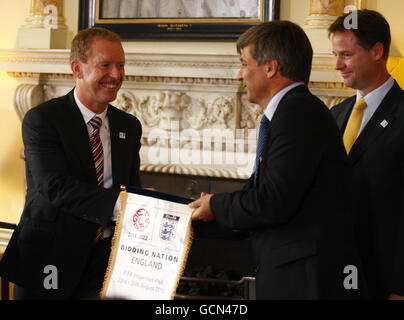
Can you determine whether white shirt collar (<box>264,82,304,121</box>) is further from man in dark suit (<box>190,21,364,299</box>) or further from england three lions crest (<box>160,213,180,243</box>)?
england three lions crest (<box>160,213,180,243</box>)

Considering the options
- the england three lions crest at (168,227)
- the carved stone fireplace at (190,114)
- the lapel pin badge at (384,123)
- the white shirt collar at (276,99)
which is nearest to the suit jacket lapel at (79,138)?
the england three lions crest at (168,227)

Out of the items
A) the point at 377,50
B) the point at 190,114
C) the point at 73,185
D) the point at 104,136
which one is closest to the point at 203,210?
the point at 73,185

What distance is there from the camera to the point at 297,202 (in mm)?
1677

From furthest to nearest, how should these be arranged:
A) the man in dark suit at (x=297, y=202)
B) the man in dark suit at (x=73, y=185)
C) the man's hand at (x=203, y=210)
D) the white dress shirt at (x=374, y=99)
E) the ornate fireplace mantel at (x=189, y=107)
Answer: the ornate fireplace mantel at (x=189, y=107)
the white dress shirt at (x=374, y=99)
the man in dark suit at (x=73, y=185)
the man's hand at (x=203, y=210)
the man in dark suit at (x=297, y=202)

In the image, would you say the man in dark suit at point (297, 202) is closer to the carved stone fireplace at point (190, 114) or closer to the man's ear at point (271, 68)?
the man's ear at point (271, 68)

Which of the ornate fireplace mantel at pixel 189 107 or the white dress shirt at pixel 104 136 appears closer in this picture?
the white dress shirt at pixel 104 136

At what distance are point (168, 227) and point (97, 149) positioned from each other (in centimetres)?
48

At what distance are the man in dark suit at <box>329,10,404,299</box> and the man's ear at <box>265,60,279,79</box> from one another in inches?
26.2

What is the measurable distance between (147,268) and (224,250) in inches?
95.7

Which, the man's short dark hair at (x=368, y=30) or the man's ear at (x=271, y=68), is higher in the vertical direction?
Answer: the man's short dark hair at (x=368, y=30)

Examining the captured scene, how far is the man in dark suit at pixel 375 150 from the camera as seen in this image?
219cm

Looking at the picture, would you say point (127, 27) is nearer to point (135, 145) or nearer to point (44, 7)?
point (44, 7)

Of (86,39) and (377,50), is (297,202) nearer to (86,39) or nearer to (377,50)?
(377,50)

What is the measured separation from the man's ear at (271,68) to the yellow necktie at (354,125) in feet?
2.40
